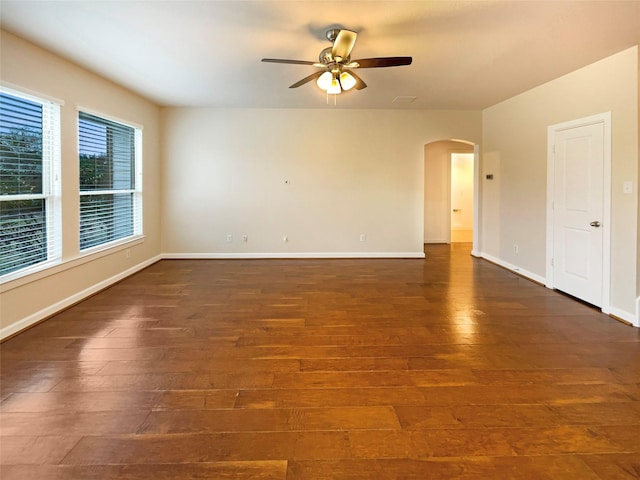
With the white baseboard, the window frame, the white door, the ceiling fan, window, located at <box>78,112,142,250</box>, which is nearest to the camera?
the ceiling fan

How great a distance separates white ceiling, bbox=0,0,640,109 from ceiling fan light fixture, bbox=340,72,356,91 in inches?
11.7

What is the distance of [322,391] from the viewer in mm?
2400

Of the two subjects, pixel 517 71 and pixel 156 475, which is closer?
pixel 156 475

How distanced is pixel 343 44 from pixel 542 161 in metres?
3.38

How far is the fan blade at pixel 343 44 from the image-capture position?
2.96 metres

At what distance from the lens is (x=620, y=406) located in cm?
221

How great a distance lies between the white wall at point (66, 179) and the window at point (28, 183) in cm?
10

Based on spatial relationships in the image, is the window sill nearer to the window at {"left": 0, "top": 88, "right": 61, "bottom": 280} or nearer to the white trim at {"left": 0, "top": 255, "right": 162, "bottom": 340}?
the window at {"left": 0, "top": 88, "right": 61, "bottom": 280}

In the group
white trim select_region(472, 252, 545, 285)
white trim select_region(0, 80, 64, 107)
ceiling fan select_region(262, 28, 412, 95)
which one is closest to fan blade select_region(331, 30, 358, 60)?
ceiling fan select_region(262, 28, 412, 95)

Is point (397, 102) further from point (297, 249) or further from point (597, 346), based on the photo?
point (597, 346)

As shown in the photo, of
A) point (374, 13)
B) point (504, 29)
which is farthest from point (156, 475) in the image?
point (504, 29)

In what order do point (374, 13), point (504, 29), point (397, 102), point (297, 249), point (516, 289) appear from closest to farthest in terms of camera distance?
point (374, 13) < point (504, 29) < point (516, 289) < point (397, 102) < point (297, 249)

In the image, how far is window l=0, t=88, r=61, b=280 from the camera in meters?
3.33

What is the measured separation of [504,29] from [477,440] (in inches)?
125
